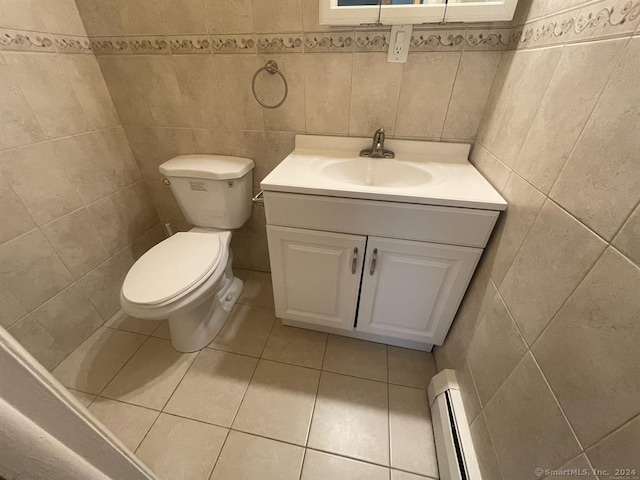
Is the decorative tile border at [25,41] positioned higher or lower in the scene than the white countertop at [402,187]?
higher

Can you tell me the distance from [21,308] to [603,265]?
5.83 feet

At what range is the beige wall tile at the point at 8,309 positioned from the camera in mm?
978

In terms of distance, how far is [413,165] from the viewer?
108 cm

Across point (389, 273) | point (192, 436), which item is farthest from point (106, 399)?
point (389, 273)

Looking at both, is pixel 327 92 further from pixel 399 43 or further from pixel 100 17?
pixel 100 17

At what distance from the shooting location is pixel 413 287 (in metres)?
1.00

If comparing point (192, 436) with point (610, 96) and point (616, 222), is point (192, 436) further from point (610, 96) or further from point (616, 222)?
point (610, 96)

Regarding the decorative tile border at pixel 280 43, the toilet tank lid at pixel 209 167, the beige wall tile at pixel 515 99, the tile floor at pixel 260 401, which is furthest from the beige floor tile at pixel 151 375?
the beige wall tile at pixel 515 99

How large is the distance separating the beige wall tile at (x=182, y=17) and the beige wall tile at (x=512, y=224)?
1270 mm

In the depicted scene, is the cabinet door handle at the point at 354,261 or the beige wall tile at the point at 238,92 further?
the beige wall tile at the point at 238,92

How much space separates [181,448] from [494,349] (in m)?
1.10

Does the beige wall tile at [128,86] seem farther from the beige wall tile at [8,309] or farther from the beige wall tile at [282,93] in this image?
the beige wall tile at [8,309]

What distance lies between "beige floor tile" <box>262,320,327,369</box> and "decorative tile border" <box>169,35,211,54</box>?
4.24 feet

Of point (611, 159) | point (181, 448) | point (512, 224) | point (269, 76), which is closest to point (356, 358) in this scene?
point (181, 448)
